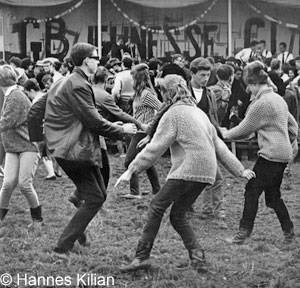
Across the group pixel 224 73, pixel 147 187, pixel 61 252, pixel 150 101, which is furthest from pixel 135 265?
pixel 224 73

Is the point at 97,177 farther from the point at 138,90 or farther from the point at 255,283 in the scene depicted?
the point at 138,90

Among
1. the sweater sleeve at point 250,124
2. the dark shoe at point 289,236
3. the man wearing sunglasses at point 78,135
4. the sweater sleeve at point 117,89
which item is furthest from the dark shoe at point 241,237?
the sweater sleeve at point 117,89

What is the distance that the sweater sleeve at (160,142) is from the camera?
21.1ft

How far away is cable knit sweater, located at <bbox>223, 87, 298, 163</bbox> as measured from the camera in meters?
7.48

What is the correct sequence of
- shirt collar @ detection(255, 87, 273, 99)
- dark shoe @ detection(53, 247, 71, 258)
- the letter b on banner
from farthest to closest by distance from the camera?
the letter b on banner → shirt collar @ detection(255, 87, 273, 99) → dark shoe @ detection(53, 247, 71, 258)

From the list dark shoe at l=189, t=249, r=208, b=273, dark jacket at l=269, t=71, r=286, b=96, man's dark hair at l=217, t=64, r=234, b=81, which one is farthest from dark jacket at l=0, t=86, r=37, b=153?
dark jacket at l=269, t=71, r=286, b=96

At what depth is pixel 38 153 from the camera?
27.2 feet

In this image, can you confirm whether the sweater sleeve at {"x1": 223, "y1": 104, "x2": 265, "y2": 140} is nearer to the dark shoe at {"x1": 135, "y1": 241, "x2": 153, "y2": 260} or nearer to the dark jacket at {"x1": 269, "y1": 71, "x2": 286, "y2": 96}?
the dark shoe at {"x1": 135, "y1": 241, "x2": 153, "y2": 260}

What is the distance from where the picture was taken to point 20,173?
8.17m

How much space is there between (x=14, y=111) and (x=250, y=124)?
2536 mm

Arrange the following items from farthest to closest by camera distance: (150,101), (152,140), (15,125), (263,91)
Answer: (150,101), (15,125), (263,91), (152,140)

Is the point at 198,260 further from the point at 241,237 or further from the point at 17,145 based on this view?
the point at 17,145

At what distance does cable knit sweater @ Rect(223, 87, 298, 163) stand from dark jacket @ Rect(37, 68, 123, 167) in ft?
4.65

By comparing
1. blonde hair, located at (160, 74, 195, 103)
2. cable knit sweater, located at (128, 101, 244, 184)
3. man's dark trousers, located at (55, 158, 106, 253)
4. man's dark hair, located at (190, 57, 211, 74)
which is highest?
blonde hair, located at (160, 74, 195, 103)
